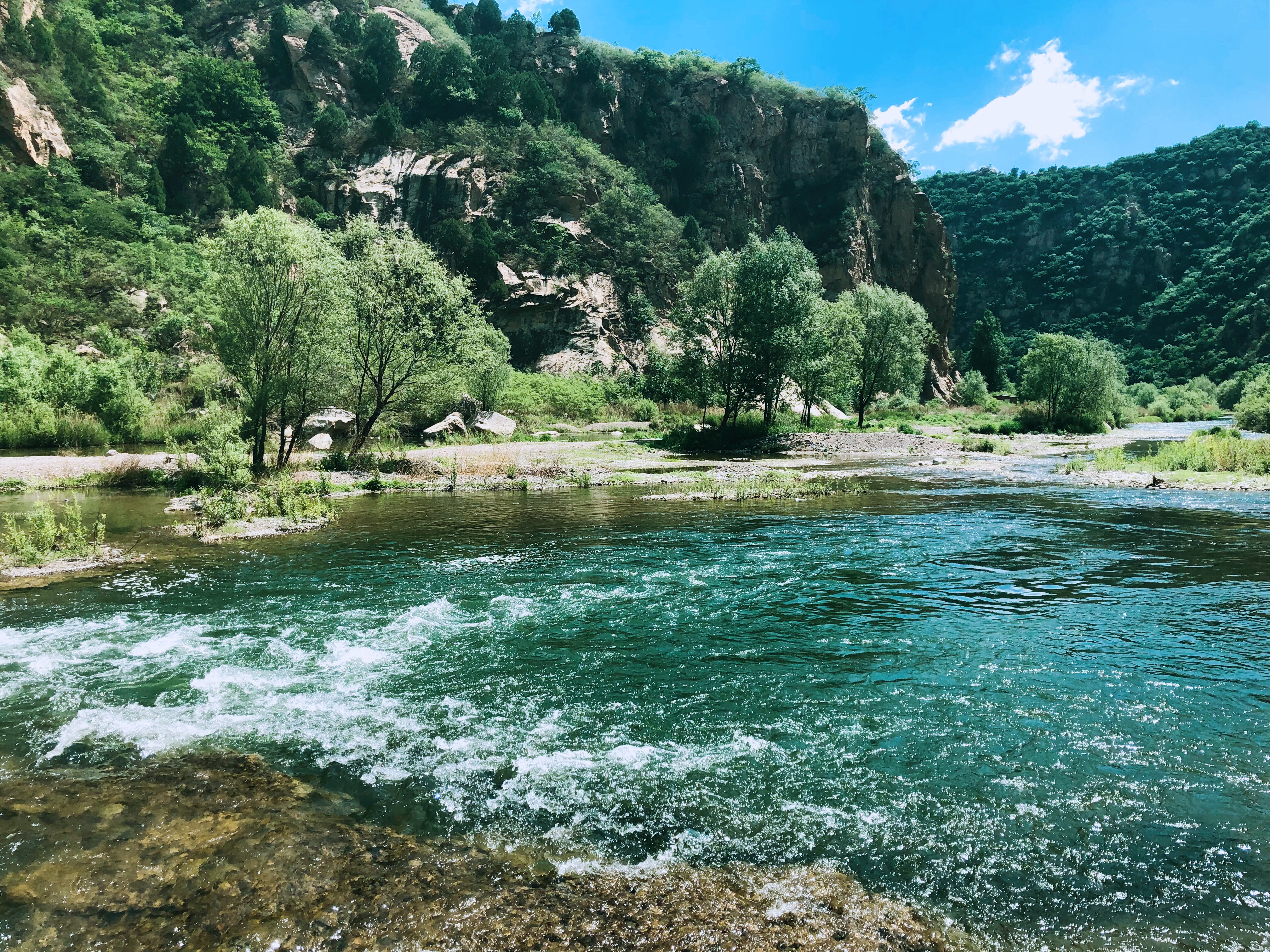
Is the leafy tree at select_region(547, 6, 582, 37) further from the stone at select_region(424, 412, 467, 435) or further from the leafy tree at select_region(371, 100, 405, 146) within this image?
the stone at select_region(424, 412, 467, 435)

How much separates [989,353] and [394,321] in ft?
327

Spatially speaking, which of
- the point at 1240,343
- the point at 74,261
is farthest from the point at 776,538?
the point at 1240,343

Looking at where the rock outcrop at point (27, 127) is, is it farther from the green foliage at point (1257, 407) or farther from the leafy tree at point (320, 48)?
the green foliage at point (1257, 407)

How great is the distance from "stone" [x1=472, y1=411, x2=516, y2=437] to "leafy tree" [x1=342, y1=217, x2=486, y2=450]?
9014mm

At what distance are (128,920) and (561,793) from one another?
2589 mm

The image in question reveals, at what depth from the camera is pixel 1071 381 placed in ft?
188

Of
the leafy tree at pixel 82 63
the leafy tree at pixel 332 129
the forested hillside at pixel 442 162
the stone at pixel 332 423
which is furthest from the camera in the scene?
the leafy tree at pixel 332 129

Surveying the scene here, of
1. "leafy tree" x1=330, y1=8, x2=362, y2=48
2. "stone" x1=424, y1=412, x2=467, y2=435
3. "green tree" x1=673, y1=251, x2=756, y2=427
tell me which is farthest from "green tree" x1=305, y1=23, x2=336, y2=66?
"green tree" x1=673, y1=251, x2=756, y2=427

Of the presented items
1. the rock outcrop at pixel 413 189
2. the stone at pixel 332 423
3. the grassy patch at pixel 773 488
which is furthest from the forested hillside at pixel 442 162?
the grassy patch at pixel 773 488

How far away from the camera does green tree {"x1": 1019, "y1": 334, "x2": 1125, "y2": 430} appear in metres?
57.0

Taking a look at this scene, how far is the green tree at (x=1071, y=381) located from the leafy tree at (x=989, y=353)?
44036 mm

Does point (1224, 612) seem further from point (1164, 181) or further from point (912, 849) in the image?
point (1164, 181)

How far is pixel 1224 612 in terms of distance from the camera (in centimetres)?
932

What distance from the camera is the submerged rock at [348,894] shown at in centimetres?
345
